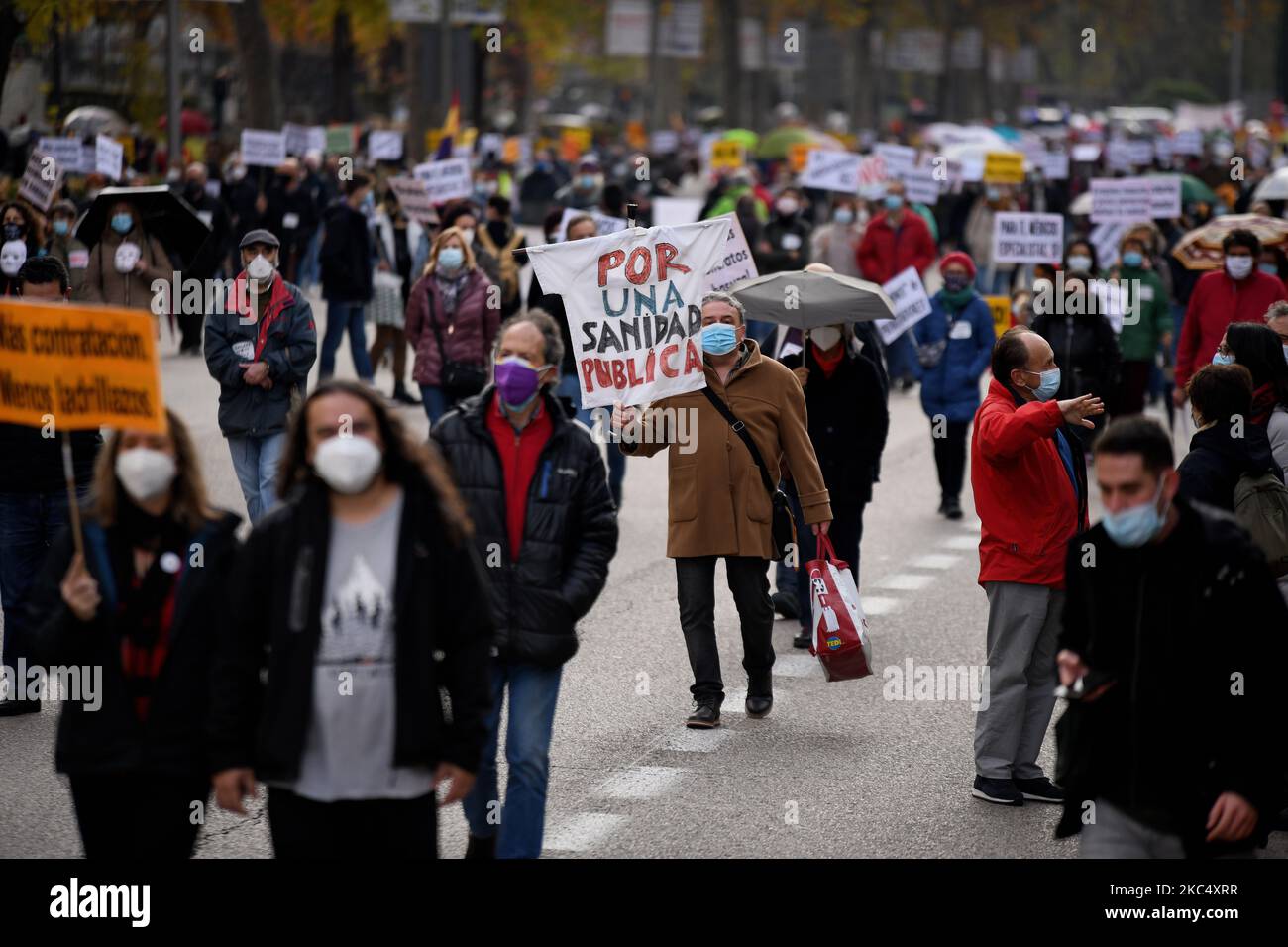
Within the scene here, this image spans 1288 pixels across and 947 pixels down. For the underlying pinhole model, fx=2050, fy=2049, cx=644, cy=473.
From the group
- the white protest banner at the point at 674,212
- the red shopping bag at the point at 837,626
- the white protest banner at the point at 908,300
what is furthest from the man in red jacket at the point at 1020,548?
the white protest banner at the point at 674,212

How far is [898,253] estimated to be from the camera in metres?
20.8

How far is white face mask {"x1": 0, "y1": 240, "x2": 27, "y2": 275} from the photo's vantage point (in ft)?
→ 38.4

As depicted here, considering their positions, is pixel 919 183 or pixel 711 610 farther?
pixel 919 183

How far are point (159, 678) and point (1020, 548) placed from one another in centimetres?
357

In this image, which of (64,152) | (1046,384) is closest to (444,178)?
(64,152)

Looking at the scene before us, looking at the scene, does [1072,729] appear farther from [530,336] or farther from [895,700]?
[895,700]

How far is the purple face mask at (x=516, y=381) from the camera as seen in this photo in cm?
622

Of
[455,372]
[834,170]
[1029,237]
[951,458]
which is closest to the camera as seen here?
[455,372]

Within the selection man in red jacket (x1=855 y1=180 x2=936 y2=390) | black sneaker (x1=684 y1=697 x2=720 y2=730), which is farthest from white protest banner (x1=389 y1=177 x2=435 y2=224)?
black sneaker (x1=684 y1=697 x2=720 y2=730)

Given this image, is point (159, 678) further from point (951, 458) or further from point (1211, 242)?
point (1211, 242)

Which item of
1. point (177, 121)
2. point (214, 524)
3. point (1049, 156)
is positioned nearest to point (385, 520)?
point (214, 524)

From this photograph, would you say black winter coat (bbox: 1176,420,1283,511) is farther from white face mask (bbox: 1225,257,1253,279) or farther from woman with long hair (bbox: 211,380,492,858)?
white face mask (bbox: 1225,257,1253,279)

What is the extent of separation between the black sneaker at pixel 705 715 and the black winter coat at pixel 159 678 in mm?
3902

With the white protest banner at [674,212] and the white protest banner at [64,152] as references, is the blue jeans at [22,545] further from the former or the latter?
the white protest banner at [674,212]
